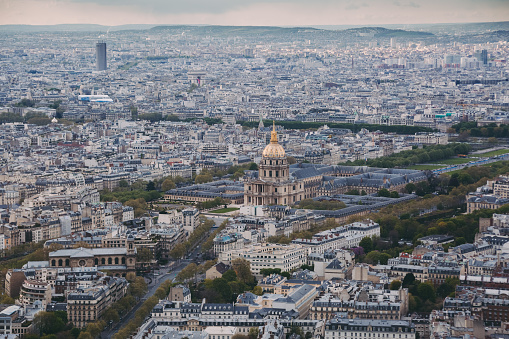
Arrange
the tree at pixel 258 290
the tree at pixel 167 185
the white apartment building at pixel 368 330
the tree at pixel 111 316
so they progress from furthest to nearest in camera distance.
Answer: the tree at pixel 167 185 < the tree at pixel 258 290 < the tree at pixel 111 316 < the white apartment building at pixel 368 330

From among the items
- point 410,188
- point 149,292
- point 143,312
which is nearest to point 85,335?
point 143,312

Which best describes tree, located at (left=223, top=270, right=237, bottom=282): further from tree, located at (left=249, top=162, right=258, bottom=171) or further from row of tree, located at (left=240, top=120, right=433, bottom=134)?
row of tree, located at (left=240, top=120, right=433, bottom=134)

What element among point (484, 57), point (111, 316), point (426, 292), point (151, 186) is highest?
point (426, 292)

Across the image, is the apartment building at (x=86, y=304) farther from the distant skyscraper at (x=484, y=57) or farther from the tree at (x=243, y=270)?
the distant skyscraper at (x=484, y=57)

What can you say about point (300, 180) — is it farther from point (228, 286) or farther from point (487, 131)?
point (487, 131)

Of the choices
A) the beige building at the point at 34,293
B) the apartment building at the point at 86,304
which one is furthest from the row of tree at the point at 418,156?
the apartment building at the point at 86,304

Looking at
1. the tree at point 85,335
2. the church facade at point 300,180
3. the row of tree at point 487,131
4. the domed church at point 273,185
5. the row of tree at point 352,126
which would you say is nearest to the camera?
the tree at point 85,335

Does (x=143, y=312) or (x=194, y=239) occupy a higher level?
(x=143, y=312)
